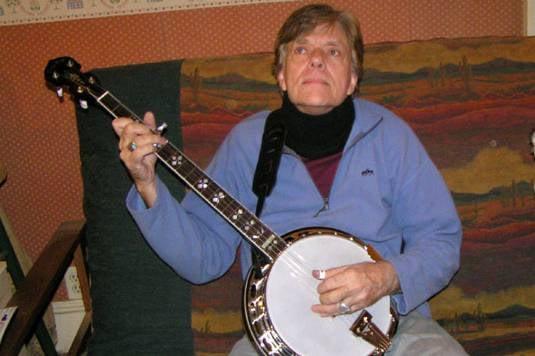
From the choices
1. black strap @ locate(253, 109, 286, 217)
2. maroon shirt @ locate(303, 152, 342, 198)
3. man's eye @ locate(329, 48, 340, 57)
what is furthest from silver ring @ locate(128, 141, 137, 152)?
man's eye @ locate(329, 48, 340, 57)

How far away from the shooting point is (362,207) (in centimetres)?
159

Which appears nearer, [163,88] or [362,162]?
[362,162]

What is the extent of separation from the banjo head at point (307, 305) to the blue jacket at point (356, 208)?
0.38ft

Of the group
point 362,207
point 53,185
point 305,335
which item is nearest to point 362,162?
point 362,207

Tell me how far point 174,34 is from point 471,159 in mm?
1102

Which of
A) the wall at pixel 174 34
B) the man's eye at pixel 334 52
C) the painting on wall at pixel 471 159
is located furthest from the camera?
the wall at pixel 174 34

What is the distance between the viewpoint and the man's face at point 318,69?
5.06 feet

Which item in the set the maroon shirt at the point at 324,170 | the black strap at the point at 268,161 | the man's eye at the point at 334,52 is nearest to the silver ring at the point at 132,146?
the black strap at the point at 268,161

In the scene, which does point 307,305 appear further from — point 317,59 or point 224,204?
point 317,59

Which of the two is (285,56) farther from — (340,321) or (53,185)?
(53,185)

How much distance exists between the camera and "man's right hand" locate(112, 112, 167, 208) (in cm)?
134

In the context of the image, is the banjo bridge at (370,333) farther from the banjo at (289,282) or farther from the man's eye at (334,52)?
the man's eye at (334,52)

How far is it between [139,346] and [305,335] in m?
0.60

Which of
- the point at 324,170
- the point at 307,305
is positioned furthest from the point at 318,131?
the point at 307,305
